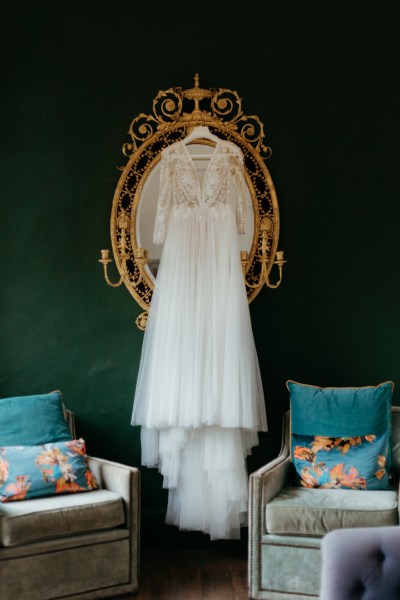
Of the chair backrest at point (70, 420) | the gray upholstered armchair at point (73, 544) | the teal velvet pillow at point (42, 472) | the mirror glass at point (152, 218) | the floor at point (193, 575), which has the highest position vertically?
the mirror glass at point (152, 218)

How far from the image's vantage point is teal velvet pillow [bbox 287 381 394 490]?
3666 millimetres

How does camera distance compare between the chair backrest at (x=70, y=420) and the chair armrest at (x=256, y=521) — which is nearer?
the chair armrest at (x=256, y=521)

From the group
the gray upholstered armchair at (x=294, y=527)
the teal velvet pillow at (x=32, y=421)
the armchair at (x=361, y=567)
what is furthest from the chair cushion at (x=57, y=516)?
the armchair at (x=361, y=567)

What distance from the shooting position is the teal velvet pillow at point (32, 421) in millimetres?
3748

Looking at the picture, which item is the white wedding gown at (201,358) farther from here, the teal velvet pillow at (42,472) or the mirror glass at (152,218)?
the teal velvet pillow at (42,472)

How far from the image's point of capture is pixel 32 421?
3809 mm

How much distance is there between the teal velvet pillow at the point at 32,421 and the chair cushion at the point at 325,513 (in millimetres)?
1141

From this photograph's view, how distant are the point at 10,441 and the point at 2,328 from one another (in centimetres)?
76

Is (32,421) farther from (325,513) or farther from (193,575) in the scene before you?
(325,513)

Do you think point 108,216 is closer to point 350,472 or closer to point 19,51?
point 19,51

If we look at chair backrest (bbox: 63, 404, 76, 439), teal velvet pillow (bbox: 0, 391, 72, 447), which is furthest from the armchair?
chair backrest (bbox: 63, 404, 76, 439)

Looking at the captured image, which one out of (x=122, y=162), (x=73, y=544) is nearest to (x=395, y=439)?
(x=73, y=544)

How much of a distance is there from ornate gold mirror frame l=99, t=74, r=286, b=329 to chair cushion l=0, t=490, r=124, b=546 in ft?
3.64

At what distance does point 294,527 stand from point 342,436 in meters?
0.57
